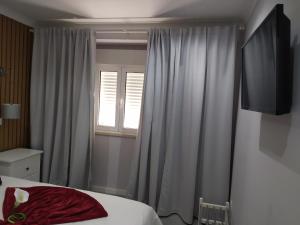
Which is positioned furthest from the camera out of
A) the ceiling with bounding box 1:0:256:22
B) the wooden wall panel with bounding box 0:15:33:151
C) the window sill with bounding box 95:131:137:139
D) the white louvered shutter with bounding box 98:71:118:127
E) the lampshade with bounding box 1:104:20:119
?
the white louvered shutter with bounding box 98:71:118:127

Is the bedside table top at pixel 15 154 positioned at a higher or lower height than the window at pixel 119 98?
lower

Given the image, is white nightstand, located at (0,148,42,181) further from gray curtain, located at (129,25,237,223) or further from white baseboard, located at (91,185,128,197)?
gray curtain, located at (129,25,237,223)

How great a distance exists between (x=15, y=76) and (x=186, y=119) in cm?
236

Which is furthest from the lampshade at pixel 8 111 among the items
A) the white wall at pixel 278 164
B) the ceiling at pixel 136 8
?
the white wall at pixel 278 164

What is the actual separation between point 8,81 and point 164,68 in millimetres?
2036

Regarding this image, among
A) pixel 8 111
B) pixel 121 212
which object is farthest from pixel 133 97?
pixel 121 212

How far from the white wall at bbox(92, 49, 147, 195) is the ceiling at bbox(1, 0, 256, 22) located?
0.64 metres

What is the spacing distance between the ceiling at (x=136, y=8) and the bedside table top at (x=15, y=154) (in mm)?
1818

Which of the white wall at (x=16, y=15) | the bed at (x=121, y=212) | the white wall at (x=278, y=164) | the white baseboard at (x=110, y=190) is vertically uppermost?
the white wall at (x=16, y=15)

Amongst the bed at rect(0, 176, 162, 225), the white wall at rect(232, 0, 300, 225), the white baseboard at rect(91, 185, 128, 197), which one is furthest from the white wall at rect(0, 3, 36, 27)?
the white wall at rect(232, 0, 300, 225)

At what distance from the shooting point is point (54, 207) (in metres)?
1.67

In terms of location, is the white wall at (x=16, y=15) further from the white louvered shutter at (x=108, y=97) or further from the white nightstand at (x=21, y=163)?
the white nightstand at (x=21, y=163)

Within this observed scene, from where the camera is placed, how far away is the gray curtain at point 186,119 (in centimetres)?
256

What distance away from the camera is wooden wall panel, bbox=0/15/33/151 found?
2.75 m
